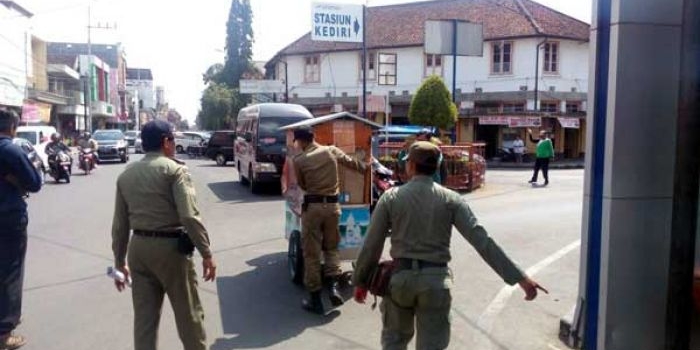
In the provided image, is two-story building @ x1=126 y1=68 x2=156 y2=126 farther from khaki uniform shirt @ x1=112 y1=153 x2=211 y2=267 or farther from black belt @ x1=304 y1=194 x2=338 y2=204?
khaki uniform shirt @ x1=112 y1=153 x2=211 y2=267

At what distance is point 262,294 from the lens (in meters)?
6.96

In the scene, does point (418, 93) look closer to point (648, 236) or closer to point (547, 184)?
point (547, 184)

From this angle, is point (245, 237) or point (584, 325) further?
point (245, 237)

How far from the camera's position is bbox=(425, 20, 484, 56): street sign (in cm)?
2092

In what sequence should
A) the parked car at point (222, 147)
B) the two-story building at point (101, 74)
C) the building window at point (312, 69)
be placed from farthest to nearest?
the two-story building at point (101, 74)
the building window at point (312, 69)
the parked car at point (222, 147)

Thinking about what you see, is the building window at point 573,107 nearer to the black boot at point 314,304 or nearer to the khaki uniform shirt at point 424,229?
the black boot at point 314,304

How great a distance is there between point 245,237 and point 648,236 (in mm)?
7077

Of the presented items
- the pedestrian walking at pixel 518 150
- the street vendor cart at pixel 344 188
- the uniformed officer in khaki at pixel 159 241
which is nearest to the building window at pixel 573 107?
the pedestrian walking at pixel 518 150

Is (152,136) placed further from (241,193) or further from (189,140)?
(189,140)

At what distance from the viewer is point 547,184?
1902 cm

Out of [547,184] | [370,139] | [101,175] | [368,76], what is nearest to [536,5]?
[368,76]

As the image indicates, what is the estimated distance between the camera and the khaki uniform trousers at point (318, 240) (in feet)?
20.3

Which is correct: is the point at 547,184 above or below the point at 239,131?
below

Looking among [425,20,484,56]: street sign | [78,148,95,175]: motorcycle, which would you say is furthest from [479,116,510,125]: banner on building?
[78,148,95,175]: motorcycle
